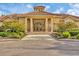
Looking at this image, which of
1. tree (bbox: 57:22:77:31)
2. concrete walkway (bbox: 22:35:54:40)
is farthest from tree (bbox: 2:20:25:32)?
tree (bbox: 57:22:77:31)

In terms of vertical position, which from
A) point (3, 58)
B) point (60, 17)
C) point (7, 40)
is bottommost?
point (3, 58)

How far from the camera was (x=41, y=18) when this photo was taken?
5.41 metres

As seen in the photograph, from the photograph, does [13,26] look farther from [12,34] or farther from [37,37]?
[37,37]

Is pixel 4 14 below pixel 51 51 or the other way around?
the other way around

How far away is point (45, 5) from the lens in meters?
5.36

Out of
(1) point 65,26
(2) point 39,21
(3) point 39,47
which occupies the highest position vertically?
(2) point 39,21

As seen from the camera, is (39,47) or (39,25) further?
(39,25)

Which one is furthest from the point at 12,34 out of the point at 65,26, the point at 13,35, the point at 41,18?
the point at 65,26

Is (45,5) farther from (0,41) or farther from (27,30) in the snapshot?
(0,41)

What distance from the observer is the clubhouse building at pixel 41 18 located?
17.7 ft

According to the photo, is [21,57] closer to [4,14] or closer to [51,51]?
[51,51]

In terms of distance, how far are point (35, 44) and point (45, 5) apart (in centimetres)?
79

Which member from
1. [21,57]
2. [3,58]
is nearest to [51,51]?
[21,57]

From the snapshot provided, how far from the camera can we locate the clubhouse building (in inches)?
212
